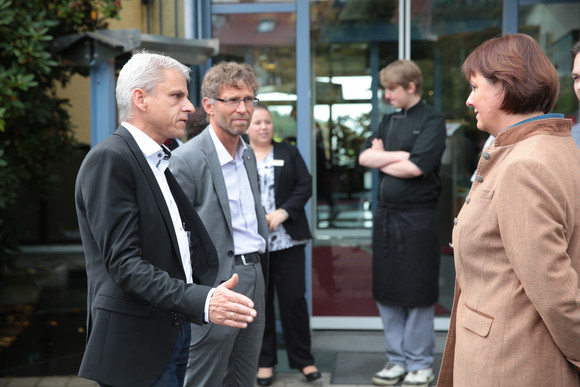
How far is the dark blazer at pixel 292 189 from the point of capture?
15.5ft

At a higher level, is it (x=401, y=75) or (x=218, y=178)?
(x=401, y=75)

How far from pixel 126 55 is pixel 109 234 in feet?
10.2

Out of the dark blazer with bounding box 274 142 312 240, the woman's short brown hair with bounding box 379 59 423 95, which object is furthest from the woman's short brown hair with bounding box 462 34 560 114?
the dark blazer with bounding box 274 142 312 240

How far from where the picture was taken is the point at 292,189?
4.83 meters

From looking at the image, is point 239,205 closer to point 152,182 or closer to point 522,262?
point 152,182

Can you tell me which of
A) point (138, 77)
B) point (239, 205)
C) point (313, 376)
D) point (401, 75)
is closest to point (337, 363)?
point (313, 376)

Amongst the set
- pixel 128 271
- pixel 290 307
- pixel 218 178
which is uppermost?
pixel 218 178

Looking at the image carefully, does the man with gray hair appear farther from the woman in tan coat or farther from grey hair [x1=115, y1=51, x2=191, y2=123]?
the woman in tan coat

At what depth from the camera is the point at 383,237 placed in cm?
469

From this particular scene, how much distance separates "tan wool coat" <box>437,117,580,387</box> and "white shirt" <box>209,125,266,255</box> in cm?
133

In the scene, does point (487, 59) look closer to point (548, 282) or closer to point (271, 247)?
point (548, 282)

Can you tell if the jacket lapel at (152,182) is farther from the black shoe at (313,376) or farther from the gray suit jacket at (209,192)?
the black shoe at (313,376)

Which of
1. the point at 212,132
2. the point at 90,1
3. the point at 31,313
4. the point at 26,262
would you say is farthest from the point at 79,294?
the point at 212,132

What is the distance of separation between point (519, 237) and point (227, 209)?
1584 mm
